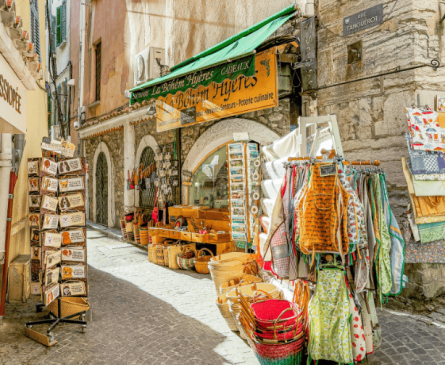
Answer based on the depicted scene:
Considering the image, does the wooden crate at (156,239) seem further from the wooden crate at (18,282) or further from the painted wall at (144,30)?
the painted wall at (144,30)

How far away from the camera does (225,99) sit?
6793mm

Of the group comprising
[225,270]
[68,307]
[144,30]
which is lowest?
[68,307]

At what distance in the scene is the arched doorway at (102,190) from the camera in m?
13.2

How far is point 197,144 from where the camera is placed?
26.7 ft

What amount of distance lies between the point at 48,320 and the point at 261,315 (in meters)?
2.53

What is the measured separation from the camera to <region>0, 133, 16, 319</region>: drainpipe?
4.46 meters

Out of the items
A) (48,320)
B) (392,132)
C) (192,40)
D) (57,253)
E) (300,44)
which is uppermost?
(192,40)

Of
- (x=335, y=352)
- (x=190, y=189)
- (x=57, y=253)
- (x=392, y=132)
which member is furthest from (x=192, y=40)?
(x=335, y=352)

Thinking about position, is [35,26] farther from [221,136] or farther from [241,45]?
[221,136]

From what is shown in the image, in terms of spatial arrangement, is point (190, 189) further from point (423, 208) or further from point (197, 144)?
point (423, 208)

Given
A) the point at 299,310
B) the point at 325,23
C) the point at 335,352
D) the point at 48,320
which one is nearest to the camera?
the point at 335,352

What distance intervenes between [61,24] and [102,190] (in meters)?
8.81

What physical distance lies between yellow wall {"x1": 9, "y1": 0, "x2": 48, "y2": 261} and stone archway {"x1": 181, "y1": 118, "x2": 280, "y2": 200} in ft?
10.2

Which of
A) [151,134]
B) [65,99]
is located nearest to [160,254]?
[151,134]
